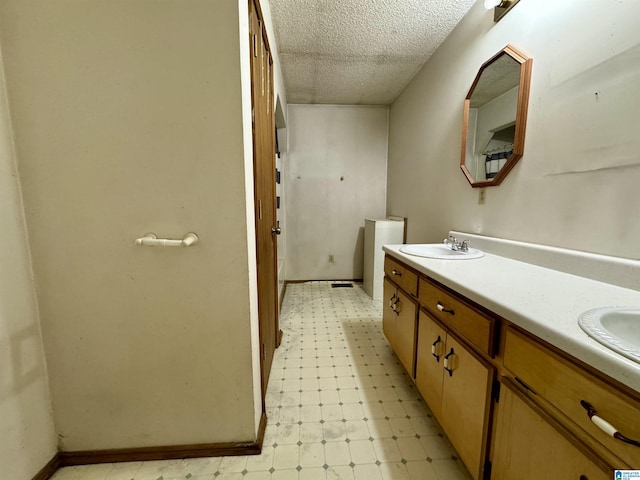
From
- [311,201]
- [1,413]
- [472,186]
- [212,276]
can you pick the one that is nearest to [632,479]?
[212,276]

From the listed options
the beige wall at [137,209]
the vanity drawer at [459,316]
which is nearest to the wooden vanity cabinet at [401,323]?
the vanity drawer at [459,316]

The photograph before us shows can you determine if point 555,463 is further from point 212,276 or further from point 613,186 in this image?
point 212,276

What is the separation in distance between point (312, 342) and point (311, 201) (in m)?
1.91

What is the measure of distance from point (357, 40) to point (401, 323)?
2088 mm

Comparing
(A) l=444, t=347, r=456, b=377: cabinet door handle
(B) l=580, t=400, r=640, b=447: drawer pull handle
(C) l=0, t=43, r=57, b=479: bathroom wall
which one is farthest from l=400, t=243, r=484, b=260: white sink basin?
(C) l=0, t=43, r=57, b=479: bathroom wall

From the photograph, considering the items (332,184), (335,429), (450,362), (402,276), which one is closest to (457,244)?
(402,276)

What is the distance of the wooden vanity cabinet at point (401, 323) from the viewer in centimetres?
134

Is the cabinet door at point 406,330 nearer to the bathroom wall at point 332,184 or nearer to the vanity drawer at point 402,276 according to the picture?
the vanity drawer at point 402,276

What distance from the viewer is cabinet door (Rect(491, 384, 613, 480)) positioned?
A: 1.78 feet

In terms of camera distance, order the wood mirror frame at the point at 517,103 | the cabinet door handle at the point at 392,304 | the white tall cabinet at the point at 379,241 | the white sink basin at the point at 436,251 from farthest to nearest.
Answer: the white tall cabinet at the point at 379,241 → the cabinet door handle at the point at 392,304 → the white sink basin at the point at 436,251 → the wood mirror frame at the point at 517,103

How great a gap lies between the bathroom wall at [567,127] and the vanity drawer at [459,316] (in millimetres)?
580

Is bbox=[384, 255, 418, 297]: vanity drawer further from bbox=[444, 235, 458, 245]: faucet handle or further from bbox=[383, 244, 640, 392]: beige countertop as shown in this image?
bbox=[444, 235, 458, 245]: faucet handle

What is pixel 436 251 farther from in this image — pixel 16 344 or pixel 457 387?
pixel 16 344

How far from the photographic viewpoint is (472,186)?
1.63 metres
